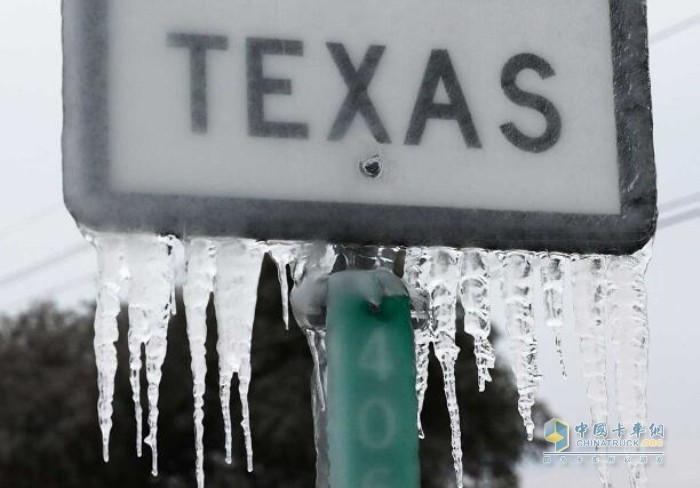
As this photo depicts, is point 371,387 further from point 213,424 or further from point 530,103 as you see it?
point 213,424

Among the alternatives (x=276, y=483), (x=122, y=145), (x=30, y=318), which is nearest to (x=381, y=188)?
(x=122, y=145)

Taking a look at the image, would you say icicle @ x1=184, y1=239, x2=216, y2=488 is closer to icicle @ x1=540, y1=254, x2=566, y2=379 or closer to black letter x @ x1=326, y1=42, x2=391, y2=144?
black letter x @ x1=326, y1=42, x2=391, y2=144

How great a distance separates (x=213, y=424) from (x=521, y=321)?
9.28 metres

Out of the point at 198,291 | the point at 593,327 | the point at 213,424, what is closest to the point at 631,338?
the point at 593,327

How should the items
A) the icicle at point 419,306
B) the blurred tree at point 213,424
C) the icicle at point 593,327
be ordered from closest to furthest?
the icicle at point 419,306, the icicle at point 593,327, the blurred tree at point 213,424

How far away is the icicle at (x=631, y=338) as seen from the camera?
1001 mm

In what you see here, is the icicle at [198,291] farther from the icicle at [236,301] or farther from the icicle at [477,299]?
the icicle at [477,299]

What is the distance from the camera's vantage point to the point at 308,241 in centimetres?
82

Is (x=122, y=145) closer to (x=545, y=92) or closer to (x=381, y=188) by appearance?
(x=381, y=188)

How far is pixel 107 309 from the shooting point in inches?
39.6

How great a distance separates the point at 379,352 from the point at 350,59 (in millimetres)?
214

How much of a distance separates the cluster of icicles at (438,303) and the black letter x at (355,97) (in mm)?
88

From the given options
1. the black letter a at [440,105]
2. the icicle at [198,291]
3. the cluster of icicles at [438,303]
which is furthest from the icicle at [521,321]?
the icicle at [198,291]

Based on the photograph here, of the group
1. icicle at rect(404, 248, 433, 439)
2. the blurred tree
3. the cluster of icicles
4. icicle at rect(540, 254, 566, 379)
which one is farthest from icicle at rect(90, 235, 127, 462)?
the blurred tree
